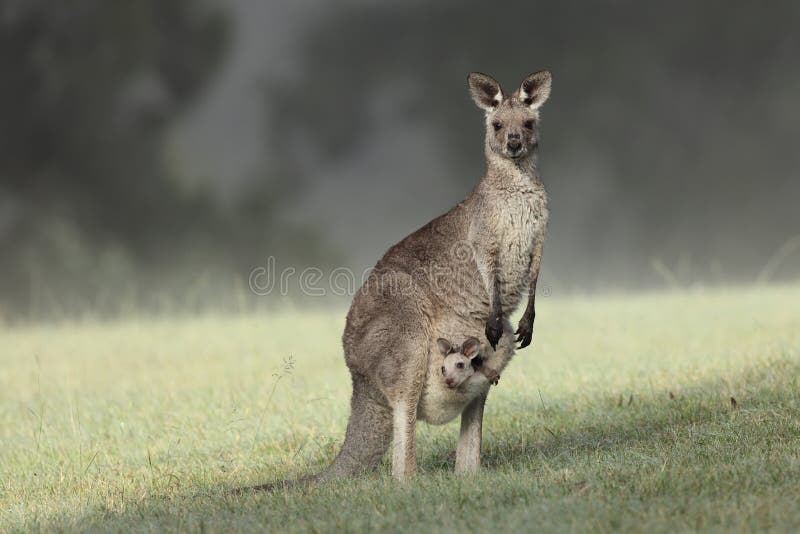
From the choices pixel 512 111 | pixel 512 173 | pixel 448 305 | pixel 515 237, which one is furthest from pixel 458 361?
pixel 512 111

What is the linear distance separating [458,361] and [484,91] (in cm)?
229

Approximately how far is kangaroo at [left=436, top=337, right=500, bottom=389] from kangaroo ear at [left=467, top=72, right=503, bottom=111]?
6.53 ft

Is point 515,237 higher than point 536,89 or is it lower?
lower

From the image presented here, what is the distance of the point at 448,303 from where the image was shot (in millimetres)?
7340

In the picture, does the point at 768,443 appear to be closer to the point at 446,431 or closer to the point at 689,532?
the point at 689,532

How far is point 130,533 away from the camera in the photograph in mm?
6391

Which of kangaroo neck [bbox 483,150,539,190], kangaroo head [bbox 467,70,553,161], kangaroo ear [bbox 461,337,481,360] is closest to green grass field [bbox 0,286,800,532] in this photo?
kangaroo ear [bbox 461,337,481,360]

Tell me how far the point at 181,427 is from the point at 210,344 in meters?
5.93

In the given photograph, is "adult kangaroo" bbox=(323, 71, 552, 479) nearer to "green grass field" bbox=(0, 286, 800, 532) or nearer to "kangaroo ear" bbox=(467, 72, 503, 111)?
"kangaroo ear" bbox=(467, 72, 503, 111)

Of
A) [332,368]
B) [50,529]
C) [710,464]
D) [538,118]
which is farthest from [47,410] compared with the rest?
[710,464]

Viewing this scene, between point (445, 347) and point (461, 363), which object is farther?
point (445, 347)

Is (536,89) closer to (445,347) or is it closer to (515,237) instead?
(515,237)

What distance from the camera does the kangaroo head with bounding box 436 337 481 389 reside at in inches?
274

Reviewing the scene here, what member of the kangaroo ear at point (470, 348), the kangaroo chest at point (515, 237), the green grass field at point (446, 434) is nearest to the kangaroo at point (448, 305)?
the kangaroo chest at point (515, 237)
